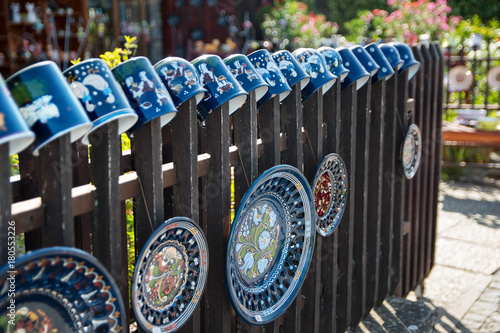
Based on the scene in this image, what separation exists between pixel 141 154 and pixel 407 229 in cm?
185

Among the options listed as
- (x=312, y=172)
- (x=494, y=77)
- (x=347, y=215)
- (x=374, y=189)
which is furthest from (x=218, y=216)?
(x=494, y=77)

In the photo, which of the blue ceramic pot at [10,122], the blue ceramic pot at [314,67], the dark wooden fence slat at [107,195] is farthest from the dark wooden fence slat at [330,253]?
the blue ceramic pot at [10,122]

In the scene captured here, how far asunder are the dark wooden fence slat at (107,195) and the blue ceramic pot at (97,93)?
0.04 m

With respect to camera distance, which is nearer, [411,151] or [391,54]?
[391,54]

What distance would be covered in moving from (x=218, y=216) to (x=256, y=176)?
0.19 meters

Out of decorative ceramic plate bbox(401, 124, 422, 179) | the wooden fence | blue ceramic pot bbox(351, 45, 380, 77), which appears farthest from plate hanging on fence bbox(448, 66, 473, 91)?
blue ceramic pot bbox(351, 45, 380, 77)

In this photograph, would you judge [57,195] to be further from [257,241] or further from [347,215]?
[347,215]

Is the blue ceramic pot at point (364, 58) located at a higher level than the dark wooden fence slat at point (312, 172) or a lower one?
higher

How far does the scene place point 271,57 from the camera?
1.72 m

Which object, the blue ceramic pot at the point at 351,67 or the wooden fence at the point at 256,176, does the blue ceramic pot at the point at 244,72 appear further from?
the blue ceramic pot at the point at 351,67

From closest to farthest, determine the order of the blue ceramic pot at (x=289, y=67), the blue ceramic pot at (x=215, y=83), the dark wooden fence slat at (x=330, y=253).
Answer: the blue ceramic pot at (x=215, y=83) < the blue ceramic pot at (x=289, y=67) < the dark wooden fence slat at (x=330, y=253)

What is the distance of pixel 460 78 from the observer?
684cm

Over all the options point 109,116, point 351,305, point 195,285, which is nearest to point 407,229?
point 351,305

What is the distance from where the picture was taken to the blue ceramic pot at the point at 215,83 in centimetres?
145
